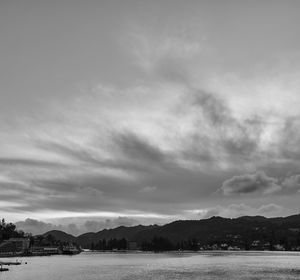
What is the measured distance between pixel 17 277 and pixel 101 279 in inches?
1223

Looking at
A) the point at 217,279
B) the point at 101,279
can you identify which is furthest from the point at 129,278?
the point at 217,279

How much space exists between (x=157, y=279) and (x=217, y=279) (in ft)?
68.3

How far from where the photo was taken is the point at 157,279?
154000mm

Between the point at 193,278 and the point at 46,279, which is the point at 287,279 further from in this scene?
the point at 46,279

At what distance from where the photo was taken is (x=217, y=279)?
152000 millimetres

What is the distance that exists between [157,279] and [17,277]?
50.4m

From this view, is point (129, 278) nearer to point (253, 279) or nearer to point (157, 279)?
point (157, 279)

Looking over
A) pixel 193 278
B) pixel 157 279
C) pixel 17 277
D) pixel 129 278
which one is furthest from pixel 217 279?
pixel 17 277

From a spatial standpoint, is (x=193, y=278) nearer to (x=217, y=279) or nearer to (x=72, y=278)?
(x=217, y=279)

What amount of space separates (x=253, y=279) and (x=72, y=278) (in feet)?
210

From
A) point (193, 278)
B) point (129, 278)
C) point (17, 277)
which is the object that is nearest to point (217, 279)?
point (193, 278)

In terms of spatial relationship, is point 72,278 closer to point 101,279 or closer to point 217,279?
point 101,279

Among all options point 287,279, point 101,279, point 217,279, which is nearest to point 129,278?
point 101,279

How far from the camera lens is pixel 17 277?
519ft
